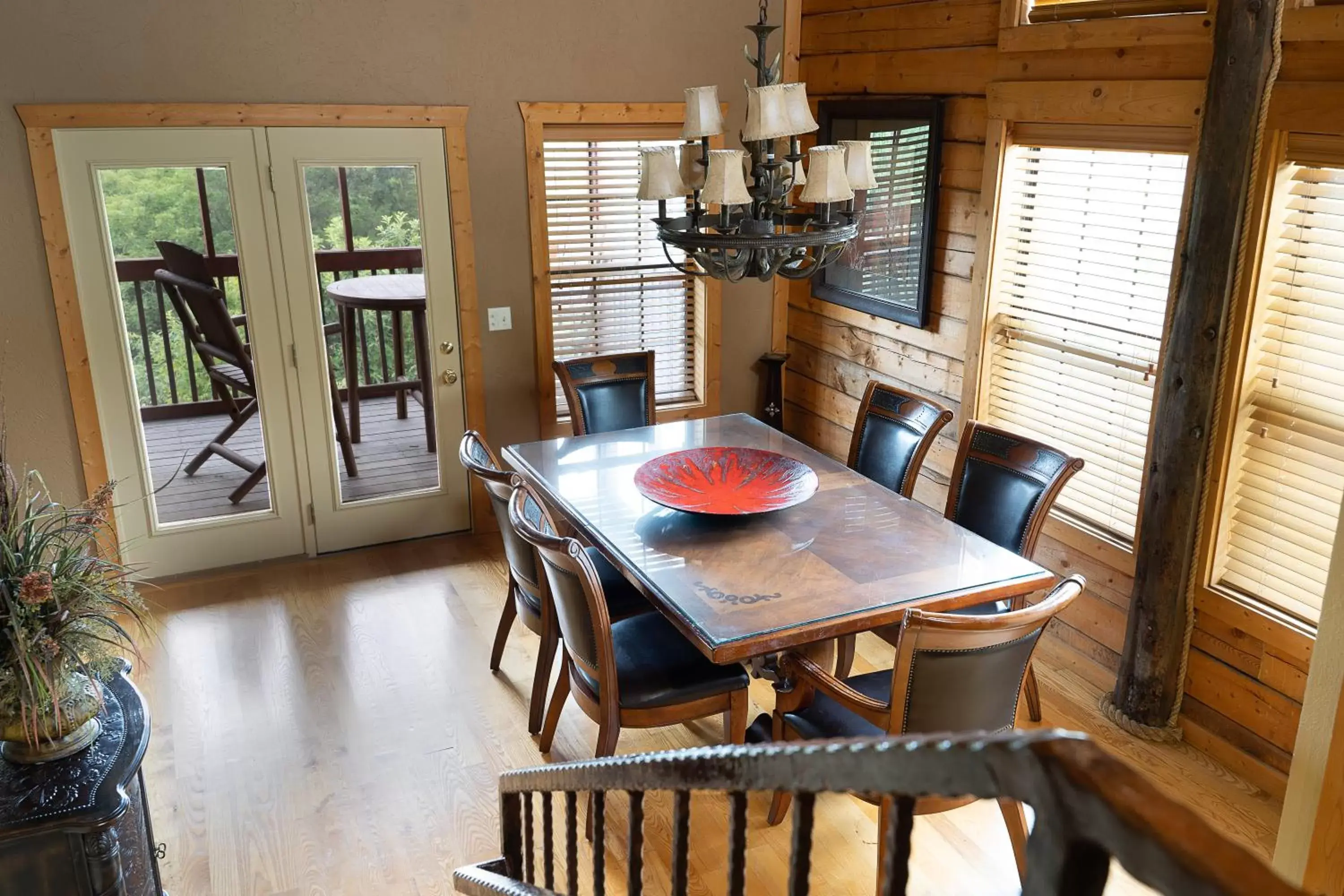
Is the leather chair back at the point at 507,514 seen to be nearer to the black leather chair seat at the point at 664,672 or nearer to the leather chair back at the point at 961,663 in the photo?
the black leather chair seat at the point at 664,672

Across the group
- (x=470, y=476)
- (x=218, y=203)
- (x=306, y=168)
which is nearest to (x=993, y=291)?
(x=470, y=476)

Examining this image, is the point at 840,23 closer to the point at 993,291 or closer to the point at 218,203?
the point at 993,291

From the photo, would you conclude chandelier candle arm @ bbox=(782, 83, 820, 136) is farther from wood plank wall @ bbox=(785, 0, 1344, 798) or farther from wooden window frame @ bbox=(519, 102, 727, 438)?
wooden window frame @ bbox=(519, 102, 727, 438)

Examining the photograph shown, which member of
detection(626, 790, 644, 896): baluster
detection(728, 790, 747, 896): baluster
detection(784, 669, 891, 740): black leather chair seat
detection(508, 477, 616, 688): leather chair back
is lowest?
detection(784, 669, 891, 740): black leather chair seat

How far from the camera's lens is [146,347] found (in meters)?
4.72

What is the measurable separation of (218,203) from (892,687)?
12.5ft

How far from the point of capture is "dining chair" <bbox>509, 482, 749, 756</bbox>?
116 inches

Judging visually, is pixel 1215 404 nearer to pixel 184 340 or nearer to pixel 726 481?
pixel 726 481

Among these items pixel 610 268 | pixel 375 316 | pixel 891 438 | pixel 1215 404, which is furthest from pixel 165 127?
pixel 1215 404

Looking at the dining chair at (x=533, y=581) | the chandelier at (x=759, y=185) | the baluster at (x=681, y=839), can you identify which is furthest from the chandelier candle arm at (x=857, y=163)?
the baluster at (x=681, y=839)

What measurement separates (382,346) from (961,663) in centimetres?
361

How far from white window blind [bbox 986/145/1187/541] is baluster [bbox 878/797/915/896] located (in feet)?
10.9

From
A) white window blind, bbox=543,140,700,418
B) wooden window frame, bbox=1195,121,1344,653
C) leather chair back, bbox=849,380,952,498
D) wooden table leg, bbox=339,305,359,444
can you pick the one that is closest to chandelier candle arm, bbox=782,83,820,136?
leather chair back, bbox=849,380,952,498

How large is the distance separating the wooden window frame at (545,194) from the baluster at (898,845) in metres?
4.41
